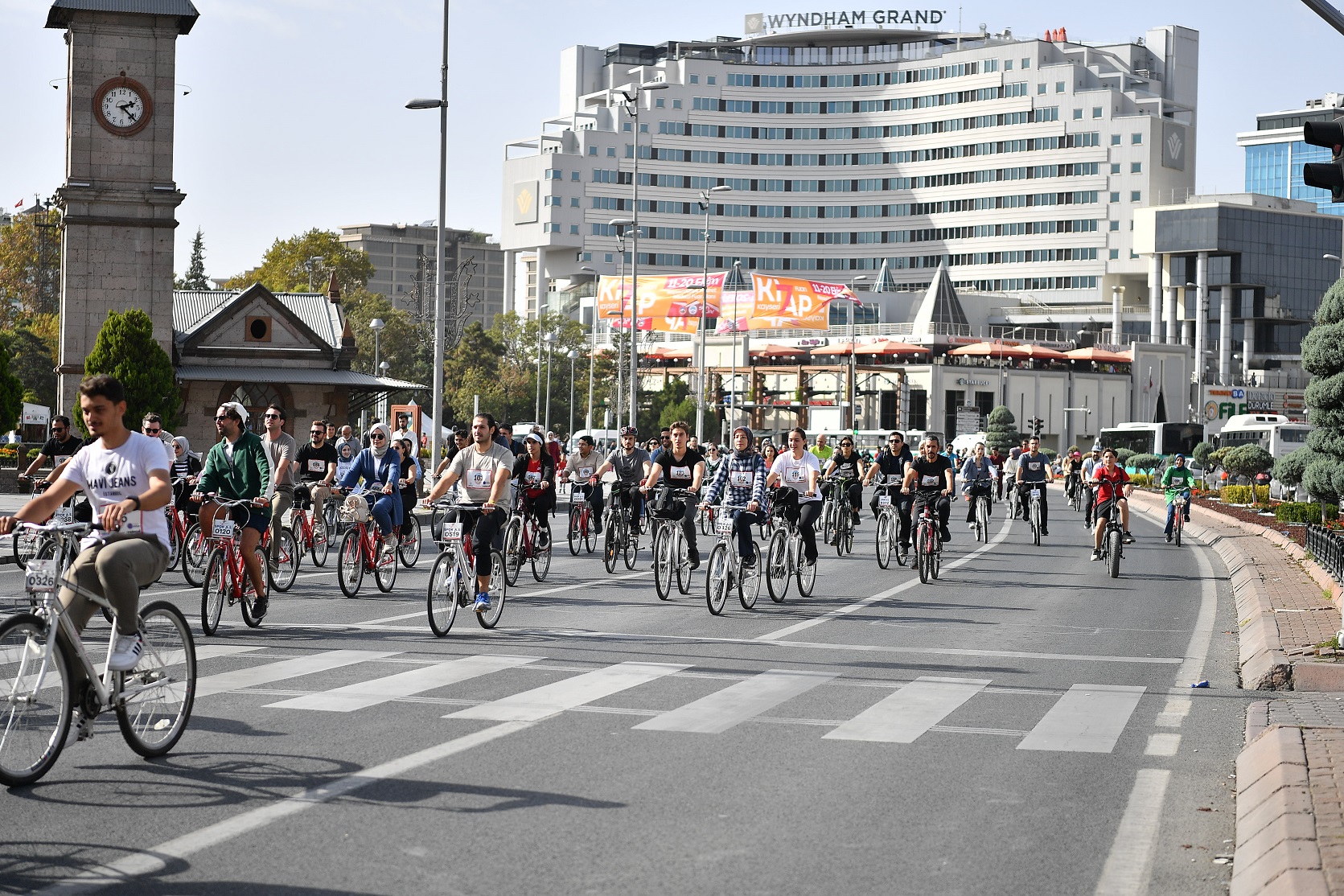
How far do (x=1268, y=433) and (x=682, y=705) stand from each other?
5457 centimetres

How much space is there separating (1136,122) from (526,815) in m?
149

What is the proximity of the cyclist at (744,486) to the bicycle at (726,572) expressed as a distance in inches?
2.9

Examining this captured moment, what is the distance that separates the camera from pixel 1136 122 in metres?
146

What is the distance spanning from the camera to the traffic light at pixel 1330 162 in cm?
1119

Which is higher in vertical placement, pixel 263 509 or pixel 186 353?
pixel 186 353

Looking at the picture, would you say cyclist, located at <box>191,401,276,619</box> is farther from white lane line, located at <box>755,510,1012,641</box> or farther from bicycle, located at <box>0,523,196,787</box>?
bicycle, located at <box>0,523,196,787</box>

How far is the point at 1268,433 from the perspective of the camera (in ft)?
196

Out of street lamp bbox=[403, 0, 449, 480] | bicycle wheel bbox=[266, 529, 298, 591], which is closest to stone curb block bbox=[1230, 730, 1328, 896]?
bicycle wheel bbox=[266, 529, 298, 591]

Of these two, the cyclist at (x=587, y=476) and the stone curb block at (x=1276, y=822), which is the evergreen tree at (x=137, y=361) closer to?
the cyclist at (x=587, y=476)

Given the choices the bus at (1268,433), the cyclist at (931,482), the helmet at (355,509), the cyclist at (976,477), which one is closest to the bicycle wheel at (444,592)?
the helmet at (355,509)

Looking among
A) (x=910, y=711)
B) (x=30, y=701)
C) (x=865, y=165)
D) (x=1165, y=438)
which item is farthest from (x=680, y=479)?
(x=865, y=165)

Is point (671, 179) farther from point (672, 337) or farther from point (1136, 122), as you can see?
point (1136, 122)

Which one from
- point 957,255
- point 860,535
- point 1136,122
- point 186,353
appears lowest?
point 860,535

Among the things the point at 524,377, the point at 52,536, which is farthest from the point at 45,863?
the point at 524,377
